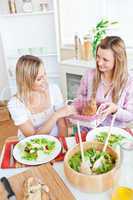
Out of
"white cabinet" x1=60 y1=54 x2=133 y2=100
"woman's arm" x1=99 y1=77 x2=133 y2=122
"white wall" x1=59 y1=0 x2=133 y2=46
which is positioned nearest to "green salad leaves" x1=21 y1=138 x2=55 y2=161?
"woman's arm" x1=99 y1=77 x2=133 y2=122

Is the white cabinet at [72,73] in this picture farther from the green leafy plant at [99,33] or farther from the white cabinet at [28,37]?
the white cabinet at [28,37]

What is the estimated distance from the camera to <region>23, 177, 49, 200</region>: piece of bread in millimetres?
764

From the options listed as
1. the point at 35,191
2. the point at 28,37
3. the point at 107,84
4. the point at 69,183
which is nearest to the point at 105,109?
the point at 107,84

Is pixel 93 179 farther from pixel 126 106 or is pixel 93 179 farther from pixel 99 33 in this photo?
pixel 99 33

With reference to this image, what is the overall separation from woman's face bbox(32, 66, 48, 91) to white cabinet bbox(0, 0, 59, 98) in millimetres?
1601

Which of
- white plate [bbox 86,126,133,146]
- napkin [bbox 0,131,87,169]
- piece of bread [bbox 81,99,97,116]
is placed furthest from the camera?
piece of bread [bbox 81,99,97,116]

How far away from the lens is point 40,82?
55.9 inches

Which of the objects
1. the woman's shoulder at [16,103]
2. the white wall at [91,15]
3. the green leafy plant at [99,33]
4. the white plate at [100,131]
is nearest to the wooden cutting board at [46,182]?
the white plate at [100,131]

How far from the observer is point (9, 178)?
3.02ft

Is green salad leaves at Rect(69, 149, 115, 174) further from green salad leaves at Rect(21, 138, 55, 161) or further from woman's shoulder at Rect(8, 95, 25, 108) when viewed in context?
woman's shoulder at Rect(8, 95, 25, 108)

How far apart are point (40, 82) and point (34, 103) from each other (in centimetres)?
15

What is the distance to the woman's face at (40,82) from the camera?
4.57ft

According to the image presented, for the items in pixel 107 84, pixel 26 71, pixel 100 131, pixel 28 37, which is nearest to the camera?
pixel 100 131

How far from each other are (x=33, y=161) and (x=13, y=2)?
7.78ft
